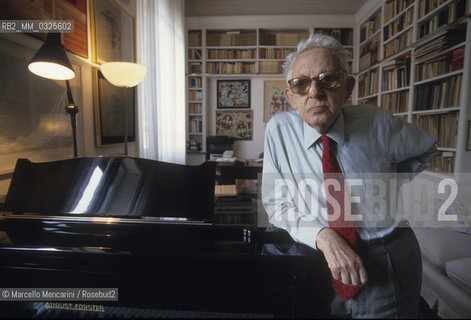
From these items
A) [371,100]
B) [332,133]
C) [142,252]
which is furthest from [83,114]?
[371,100]

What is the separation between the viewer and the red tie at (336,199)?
750mm

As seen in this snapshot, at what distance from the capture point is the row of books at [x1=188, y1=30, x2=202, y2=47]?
5062 millimetres

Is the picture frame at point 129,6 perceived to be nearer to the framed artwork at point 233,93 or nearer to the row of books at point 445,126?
the framed artwork at point 233,93

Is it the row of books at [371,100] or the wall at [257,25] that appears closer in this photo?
the row of books at [371,100]

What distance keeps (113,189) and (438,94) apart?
343 centimetres

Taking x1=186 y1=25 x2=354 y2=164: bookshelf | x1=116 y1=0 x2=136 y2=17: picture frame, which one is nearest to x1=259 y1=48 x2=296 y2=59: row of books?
x1=186 y1=25 x2=354 y2=164: bookshelf

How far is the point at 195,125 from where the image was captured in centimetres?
530

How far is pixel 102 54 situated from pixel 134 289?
2140 millimetres

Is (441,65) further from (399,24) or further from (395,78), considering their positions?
(399,24)

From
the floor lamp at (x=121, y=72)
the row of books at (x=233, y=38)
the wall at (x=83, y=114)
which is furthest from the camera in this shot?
the row of books at (x=233, y=38)

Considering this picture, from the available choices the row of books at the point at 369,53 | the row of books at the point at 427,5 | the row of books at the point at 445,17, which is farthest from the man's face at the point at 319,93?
the row of books at the point at 369,53

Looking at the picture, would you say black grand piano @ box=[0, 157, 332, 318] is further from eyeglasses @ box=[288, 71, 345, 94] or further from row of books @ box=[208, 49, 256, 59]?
row of books @ box=[208, 49, 256, 59]

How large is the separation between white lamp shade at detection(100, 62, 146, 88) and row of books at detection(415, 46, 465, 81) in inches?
120

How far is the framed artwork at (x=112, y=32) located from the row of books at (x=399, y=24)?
354 centimetres
